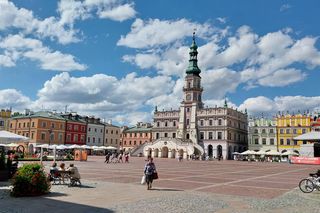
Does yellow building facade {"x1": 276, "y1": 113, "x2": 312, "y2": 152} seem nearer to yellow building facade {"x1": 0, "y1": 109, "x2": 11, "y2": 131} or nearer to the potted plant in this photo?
yellow building facade {"x1": 0, "y1": 109, "x2": 11, "y2": 131}

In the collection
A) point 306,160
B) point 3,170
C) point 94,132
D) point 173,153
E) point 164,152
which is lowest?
point 3,170

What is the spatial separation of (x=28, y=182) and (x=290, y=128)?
3401 inches

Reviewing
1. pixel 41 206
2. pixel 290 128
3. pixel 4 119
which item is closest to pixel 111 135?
pixel 4 119

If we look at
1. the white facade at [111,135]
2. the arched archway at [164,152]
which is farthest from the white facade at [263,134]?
Result: the white facade at [111,135]

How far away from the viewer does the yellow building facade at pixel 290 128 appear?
87188 mm

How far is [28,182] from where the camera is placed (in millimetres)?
12164

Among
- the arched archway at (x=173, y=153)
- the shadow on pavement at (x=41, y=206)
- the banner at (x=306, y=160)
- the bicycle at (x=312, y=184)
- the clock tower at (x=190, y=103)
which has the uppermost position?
the clock tower at (x=190, y=103)

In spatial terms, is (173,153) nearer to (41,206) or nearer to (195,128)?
(195,128)

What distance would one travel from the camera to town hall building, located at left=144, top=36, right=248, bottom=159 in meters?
82.8

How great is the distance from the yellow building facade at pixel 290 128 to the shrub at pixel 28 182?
83380mm

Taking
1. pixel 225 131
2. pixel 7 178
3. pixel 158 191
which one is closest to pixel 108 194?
pixel 158 191

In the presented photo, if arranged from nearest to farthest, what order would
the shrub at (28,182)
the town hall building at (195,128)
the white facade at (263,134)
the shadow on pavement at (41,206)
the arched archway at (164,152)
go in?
the shadow on pavement at (41,206) < the shrub at (28,182) < the town hall building at (195,128) < the arched archway at (164,152) < the white facade at (263,134)

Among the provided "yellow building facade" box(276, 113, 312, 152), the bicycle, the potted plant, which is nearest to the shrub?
the potted plant

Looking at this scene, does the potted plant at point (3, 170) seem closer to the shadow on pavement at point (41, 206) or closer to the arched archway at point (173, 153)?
the shadow on pavement at point (41, 206)
